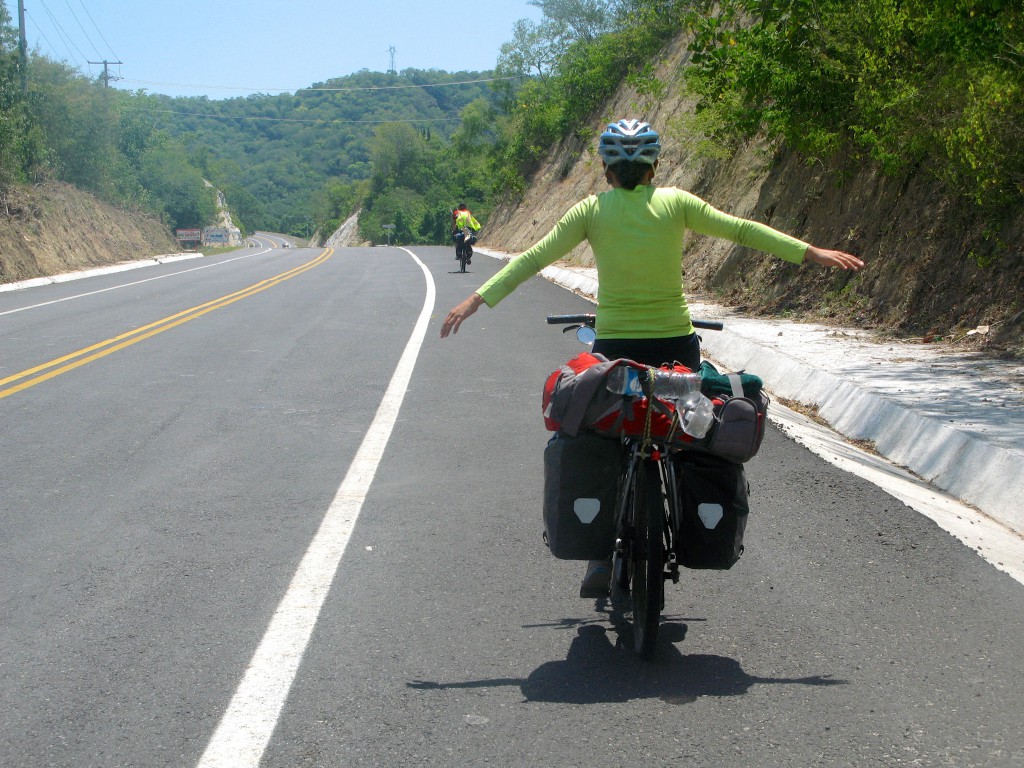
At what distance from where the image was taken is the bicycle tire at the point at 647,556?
4273 millimetres

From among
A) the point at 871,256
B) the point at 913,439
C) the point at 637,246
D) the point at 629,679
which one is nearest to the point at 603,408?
the point at 637,246

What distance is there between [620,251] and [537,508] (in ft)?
7.45

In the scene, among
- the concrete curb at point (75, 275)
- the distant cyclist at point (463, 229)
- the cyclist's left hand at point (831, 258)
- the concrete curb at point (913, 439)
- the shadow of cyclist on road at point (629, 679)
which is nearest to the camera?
the shadow of cyclist on road at point (629, 679)

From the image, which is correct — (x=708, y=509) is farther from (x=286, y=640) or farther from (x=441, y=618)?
(x=286, y=640)

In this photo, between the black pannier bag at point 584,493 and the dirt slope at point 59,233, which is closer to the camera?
the black pannier bag at point 584,493

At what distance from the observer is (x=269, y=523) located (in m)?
6.17

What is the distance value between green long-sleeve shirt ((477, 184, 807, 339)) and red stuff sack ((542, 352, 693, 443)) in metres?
0.42

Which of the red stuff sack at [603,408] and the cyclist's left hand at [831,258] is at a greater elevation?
the cyclist's left hand at [831,258]

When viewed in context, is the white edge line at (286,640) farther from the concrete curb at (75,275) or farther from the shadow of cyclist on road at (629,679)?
the concrete curb at (75,275)

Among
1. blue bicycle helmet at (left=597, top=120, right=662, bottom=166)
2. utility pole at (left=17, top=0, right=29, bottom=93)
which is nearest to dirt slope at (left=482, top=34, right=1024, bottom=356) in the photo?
blue bicycle helmet at (left=597, top=120, right=662, bottom=166)

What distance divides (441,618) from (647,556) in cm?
101

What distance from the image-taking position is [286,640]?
4508mm

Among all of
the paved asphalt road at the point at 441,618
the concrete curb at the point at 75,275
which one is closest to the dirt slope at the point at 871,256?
the paved asphalt road at the point at 441,618

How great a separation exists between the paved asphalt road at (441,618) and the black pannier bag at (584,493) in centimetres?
45
